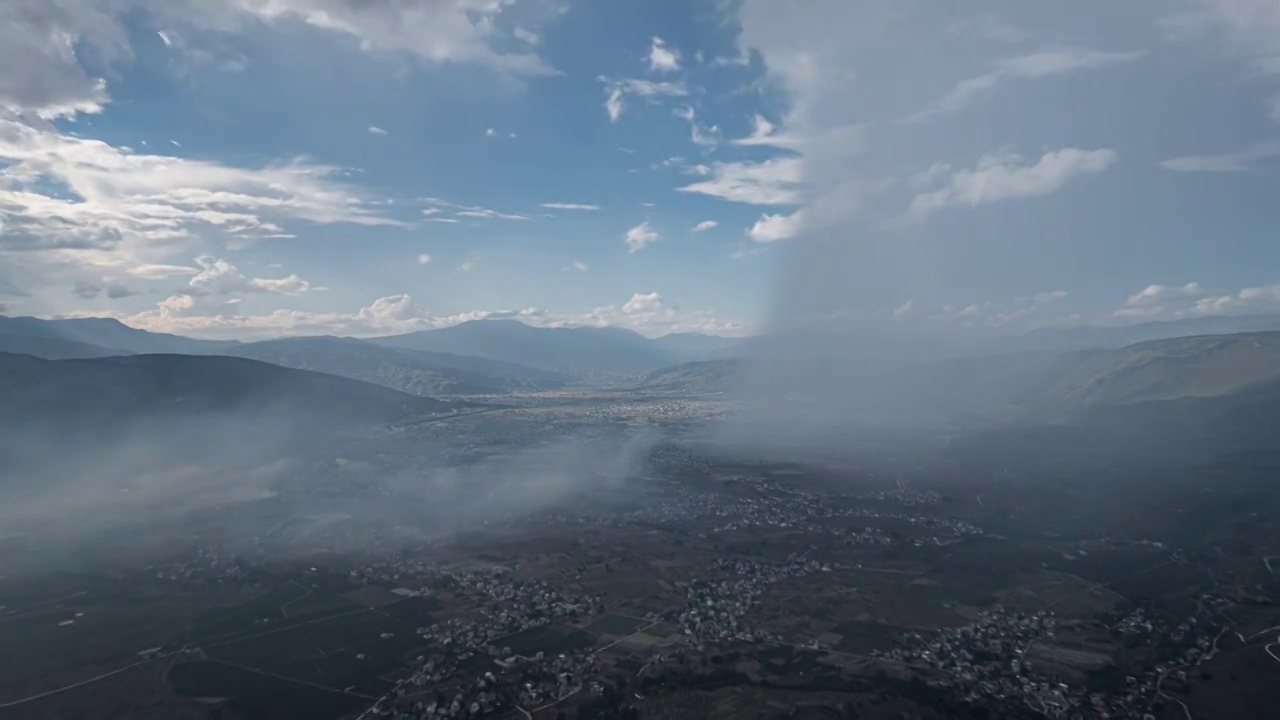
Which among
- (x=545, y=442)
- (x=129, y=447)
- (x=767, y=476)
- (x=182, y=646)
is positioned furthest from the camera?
(x=545, y=442)

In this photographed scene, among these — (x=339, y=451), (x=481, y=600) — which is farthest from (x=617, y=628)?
(x=339, y=451)

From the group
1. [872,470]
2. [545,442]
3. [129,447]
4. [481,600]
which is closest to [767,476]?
[872,470]

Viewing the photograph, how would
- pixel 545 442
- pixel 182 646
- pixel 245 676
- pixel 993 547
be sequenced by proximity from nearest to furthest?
pixel 245 676 → pixel 182 646 → pixel 993 547 → pixel 545 442

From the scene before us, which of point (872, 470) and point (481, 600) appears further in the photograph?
point (872, 470)

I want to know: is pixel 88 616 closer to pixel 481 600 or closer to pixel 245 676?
pixel 245 676

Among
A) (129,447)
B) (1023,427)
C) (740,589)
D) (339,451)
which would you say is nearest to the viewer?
(740,589)

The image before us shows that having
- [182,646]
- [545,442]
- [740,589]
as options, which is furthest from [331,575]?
[545,442]

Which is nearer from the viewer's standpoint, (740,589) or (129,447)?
(740,589)

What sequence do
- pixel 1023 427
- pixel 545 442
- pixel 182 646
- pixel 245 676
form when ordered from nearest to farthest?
pixel 245 676, pixel 182 646, pixel 545 442, pixel 1023 427

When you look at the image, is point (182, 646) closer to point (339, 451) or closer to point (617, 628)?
point (617, 628)
